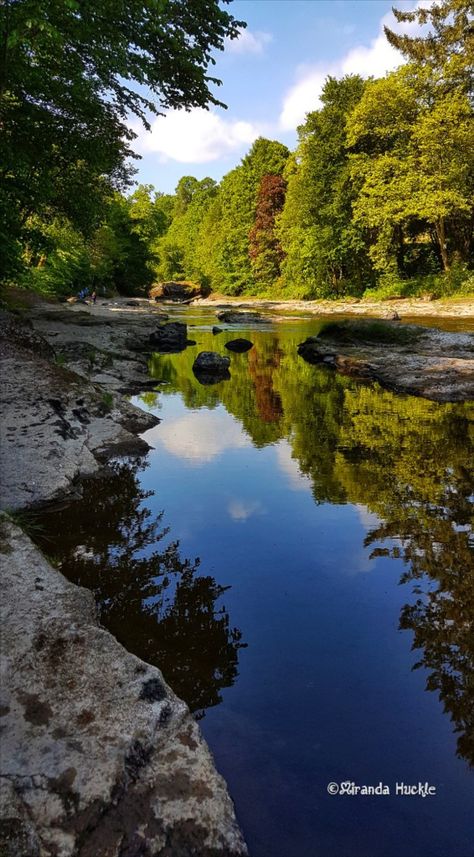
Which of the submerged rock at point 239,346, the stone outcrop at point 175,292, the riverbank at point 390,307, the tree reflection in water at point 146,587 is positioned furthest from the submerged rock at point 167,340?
the stone outcrop at point 175,292

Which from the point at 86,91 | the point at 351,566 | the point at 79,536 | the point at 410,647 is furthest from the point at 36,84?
the point at 410,647

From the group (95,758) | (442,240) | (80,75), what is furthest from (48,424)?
(442,240)

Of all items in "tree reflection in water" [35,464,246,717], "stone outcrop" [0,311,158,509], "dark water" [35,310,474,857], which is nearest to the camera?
"dark water" [35,310,474,857]

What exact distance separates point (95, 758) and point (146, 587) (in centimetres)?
247

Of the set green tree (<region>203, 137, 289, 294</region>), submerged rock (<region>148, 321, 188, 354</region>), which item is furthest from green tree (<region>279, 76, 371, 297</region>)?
submerged rock (<region>148, 321, 188, 354</region>)

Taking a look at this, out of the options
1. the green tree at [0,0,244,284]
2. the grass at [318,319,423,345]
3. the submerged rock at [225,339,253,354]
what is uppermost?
the green tree at [0,0,244,284]

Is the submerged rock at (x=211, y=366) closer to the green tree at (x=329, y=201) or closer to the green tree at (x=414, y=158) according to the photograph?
the green tree at (x=414, y=158)

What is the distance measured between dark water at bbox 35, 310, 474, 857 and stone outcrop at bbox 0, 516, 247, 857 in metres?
0.41

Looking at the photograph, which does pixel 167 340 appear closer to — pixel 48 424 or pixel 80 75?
pixel 80 75

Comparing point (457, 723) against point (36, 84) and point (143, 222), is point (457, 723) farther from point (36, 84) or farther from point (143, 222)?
point (143, 222)

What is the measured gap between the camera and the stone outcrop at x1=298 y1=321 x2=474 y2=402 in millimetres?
14430

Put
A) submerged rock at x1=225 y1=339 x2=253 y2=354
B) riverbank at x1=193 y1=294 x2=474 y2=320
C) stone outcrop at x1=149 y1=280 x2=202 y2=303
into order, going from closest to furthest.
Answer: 1. submerged rock at x1=225 y1=339 x2=253 y2=354
2. riverbank at x1=193 y1=294 x2=474 y2=320
3. stone outcrop at x1=149 y1=280 x2=202 y2=303

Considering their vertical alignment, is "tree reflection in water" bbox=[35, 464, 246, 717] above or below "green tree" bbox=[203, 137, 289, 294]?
below

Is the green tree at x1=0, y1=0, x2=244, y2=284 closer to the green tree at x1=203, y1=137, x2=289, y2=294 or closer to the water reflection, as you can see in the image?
the water reflection
